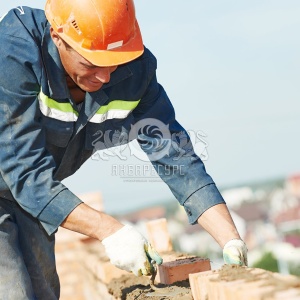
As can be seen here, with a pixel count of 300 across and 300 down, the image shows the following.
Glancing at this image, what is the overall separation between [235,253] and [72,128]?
1.17 m

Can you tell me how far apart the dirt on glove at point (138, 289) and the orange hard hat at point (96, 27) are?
138cm

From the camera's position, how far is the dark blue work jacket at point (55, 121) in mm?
3773

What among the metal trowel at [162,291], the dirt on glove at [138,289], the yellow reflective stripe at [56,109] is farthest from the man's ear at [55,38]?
the dirt on glove at [138,289]

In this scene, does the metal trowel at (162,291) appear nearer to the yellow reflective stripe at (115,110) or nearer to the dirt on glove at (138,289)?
the dirt on glove at (138,289)

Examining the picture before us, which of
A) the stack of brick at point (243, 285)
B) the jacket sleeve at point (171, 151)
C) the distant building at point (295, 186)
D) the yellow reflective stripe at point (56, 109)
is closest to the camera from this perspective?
the stack of brick at point (243, 285)

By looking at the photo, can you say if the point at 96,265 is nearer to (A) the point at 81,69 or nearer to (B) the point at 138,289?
(B) the point at 138,289

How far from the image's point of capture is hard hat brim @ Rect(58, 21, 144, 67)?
386cm

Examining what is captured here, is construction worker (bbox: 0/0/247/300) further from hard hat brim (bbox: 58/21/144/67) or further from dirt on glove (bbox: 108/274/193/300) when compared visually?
dirt on glove (bbox: 108/274/193/300)

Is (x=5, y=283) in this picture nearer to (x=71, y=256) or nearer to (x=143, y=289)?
(x=143, y=289)

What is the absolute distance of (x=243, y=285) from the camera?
9.55 ft

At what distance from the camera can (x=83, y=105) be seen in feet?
13.7

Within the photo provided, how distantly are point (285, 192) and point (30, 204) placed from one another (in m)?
113

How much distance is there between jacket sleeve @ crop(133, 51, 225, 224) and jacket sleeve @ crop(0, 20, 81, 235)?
2.63ft

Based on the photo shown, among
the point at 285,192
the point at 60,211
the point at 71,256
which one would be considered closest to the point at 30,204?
the point at 60,211
